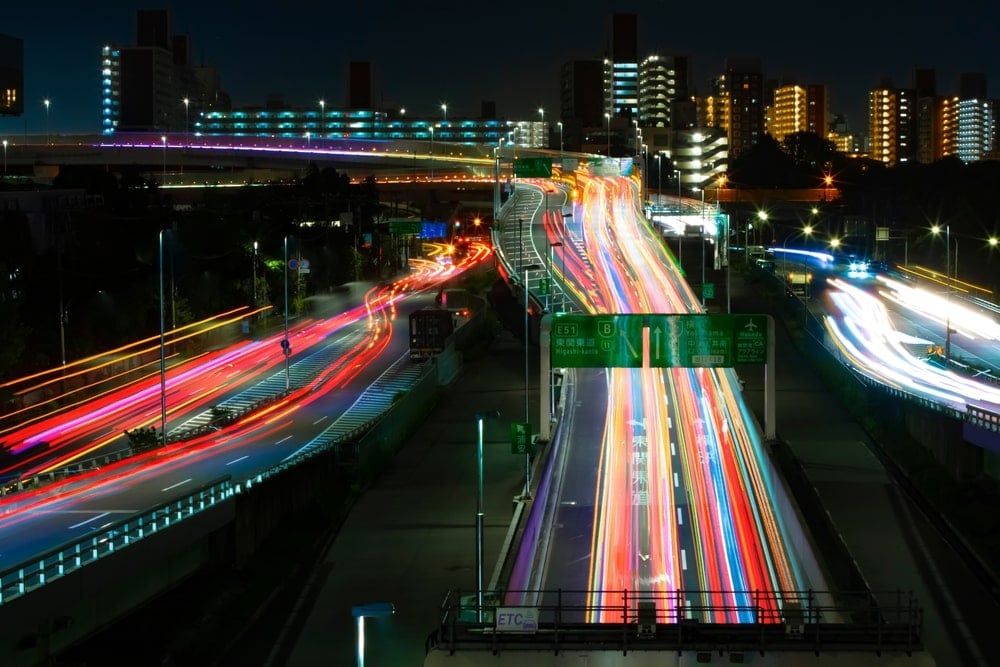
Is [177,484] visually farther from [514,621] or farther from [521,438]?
[514,621]

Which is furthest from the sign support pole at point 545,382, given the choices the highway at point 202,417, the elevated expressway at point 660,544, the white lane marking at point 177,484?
the white lane marking at point 177,484

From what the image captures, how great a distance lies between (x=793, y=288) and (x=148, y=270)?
32.8 metres

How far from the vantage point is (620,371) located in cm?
4775

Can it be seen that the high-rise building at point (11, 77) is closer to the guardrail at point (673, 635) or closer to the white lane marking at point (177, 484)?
the white lane marking at point (177, 484)

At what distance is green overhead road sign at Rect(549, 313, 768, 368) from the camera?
35594 millimetres

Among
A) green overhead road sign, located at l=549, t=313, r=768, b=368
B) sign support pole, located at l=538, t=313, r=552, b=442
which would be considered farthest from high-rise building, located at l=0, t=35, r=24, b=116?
green overhead road sign, located at l=549, t=313, r=768, b=368

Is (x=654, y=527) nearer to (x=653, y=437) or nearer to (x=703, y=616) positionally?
(x=703, y=616)

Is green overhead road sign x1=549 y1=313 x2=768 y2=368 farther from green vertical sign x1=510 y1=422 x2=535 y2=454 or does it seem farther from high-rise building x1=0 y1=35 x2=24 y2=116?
high-rise building x1=0 y1=35 x2=24 y2=116

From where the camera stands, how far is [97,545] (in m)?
20.8

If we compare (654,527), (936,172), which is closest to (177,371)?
(654,527)

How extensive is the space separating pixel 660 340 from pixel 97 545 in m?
18.6

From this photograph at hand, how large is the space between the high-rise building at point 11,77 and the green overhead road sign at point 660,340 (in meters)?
72.7

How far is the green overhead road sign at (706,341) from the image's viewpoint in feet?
117

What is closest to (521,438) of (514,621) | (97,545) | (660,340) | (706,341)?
(660,340)
